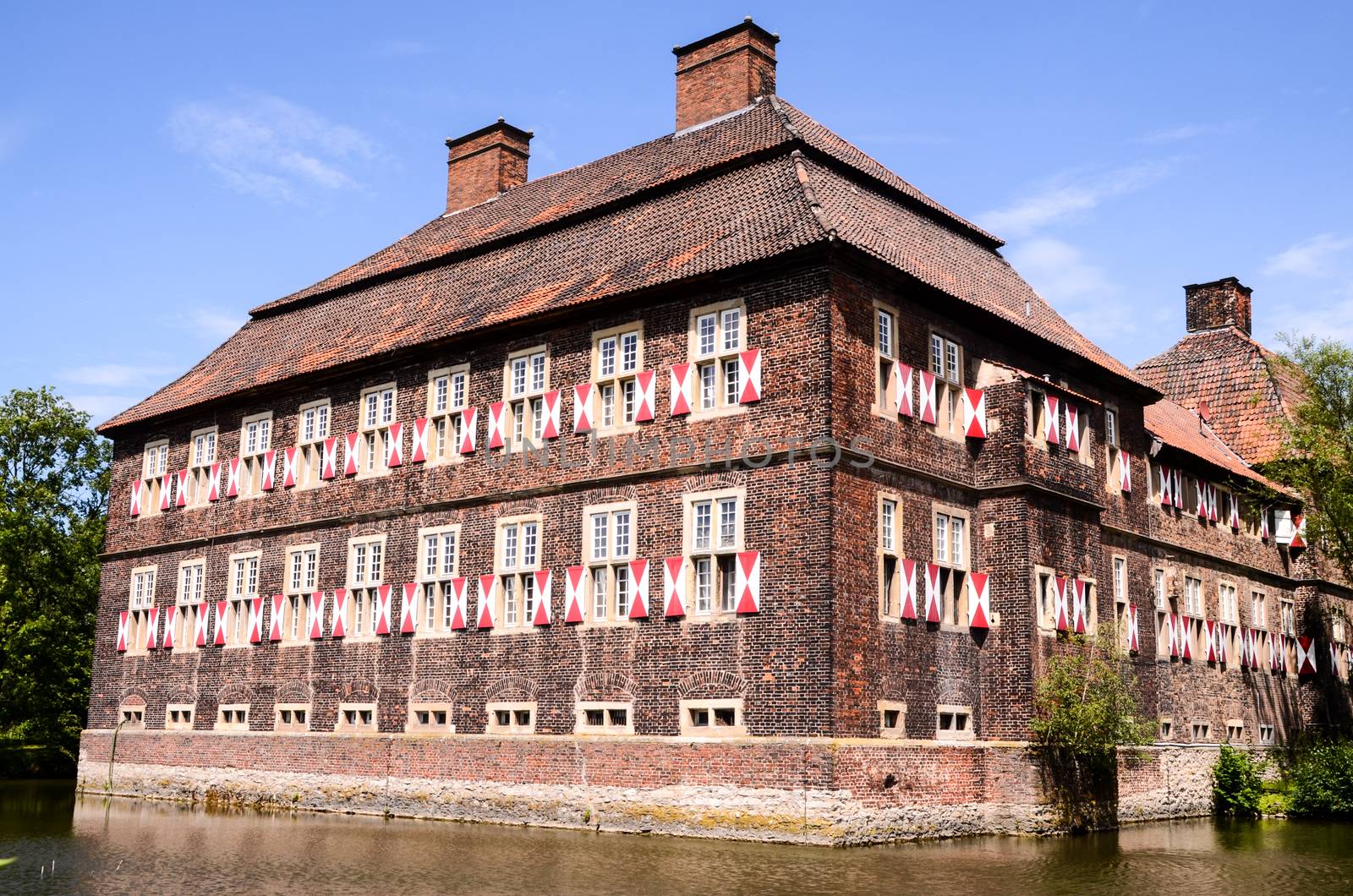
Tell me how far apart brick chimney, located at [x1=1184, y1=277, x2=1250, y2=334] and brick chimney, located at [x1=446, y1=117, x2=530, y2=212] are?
2051 centimetres

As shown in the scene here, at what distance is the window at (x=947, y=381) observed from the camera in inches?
886

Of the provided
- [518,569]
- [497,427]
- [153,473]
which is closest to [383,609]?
[518,569]

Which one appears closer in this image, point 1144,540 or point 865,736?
point 865,736

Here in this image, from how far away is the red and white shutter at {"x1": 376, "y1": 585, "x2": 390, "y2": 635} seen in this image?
25344 millimetres

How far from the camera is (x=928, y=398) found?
867 inches

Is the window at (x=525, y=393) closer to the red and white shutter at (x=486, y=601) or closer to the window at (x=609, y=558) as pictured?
the window at (x=609, y=558)

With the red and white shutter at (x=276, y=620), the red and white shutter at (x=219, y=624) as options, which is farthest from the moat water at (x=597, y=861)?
the red and white shutter at (x=219, y=624)

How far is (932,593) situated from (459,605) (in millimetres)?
8197

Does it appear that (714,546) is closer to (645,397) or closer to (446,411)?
(645,397)

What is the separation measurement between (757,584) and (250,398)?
1424 centimetres

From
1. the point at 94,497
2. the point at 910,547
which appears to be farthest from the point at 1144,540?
the point at 94,497

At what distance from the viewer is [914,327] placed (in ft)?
72.7

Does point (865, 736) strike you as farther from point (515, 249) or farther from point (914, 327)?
point (515, 249)

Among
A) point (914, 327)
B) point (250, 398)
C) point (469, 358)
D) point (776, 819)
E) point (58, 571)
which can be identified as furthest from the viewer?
point (58, 571)
